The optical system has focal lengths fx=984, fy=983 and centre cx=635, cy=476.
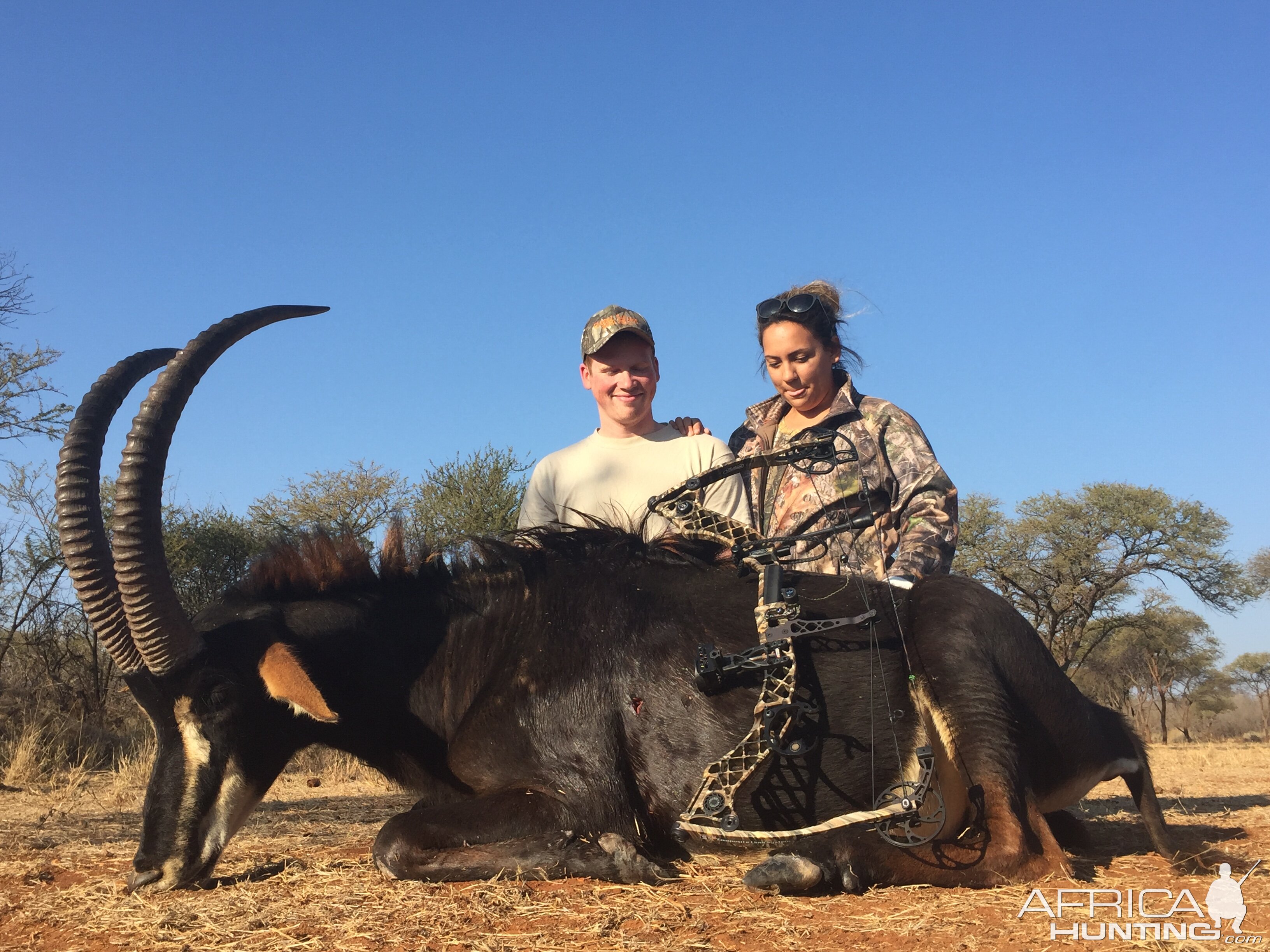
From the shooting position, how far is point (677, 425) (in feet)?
21.4

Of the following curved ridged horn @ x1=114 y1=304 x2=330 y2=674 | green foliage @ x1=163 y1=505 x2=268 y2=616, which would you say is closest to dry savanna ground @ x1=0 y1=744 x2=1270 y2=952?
curved ridged horn @ x1=114 y1=304 x2=330 y2=674

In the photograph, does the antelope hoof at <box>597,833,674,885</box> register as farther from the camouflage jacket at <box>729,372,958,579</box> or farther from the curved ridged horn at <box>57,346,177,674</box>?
the curved ridged horn at <box>57,346,177,674</box>

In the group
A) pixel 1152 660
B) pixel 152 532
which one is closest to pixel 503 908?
pixel 152 532

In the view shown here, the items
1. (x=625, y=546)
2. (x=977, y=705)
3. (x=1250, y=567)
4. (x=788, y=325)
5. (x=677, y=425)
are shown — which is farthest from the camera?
(x=1250, y=567)

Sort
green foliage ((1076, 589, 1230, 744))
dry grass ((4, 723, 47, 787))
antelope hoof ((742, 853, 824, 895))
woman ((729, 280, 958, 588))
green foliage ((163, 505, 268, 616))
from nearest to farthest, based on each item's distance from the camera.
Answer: antelope hoof ((742, 853, 824, 895)) → woman ((729, 280, 958, 588)) → dry grass ((4, 723, 47, 787)) → green foliage ((163, 505, 268, 616)) → green foliage ((1076, 589, 1230, 744))

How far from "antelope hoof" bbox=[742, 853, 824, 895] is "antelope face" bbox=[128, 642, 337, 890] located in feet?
5.95

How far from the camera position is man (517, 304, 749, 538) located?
19.7 feet

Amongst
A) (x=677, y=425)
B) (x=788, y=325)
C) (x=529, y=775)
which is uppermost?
(x=788, y=325)

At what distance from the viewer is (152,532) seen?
4328mm

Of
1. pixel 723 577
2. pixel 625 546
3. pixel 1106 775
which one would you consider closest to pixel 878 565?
pixel 723 577

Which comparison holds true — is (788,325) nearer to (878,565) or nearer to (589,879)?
(878,565)

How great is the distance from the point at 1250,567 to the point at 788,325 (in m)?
29.1

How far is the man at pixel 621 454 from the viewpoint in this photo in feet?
19.7

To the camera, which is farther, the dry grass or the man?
the dry grass
